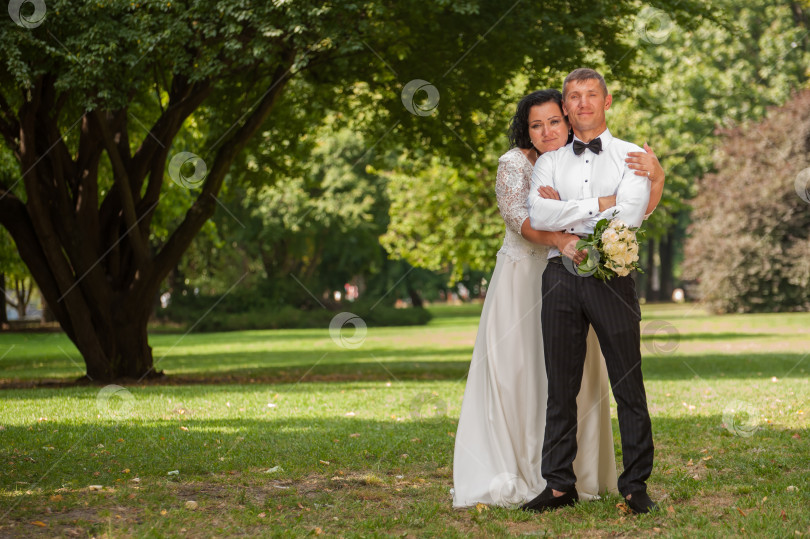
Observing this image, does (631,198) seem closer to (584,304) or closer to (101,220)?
(584,304)

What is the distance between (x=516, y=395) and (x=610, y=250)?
4.18 ft

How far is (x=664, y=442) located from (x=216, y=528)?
4.38 meters

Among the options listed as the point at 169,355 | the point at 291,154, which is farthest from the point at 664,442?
the point at 169,355

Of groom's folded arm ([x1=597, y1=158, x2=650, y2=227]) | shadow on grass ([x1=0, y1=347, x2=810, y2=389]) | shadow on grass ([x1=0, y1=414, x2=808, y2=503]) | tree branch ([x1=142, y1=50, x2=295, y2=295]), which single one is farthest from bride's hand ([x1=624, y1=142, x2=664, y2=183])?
shadow on grass ([x1=0, y1=347, x2=810, y2=389])

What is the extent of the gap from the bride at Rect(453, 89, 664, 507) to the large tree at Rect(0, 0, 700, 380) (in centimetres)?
653

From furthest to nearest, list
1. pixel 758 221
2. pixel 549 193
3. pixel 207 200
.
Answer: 1. pixel 758 221
2. pixel 207 200
3. pixel 549 193

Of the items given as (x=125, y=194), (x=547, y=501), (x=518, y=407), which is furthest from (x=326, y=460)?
(x=125, y=194)

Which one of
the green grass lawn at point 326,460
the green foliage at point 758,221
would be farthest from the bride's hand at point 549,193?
the green foliage at point 758,221

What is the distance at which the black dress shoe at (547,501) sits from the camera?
5.26 m

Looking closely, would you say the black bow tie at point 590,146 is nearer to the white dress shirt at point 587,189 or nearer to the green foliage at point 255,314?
the white dress shirt at point 587,189

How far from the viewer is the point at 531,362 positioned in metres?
5.63

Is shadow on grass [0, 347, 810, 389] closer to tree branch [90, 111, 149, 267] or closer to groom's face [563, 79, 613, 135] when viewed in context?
tree branch [90, 111, 149, 267]

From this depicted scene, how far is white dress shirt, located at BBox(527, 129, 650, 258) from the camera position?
506 cm

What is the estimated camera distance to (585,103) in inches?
203
